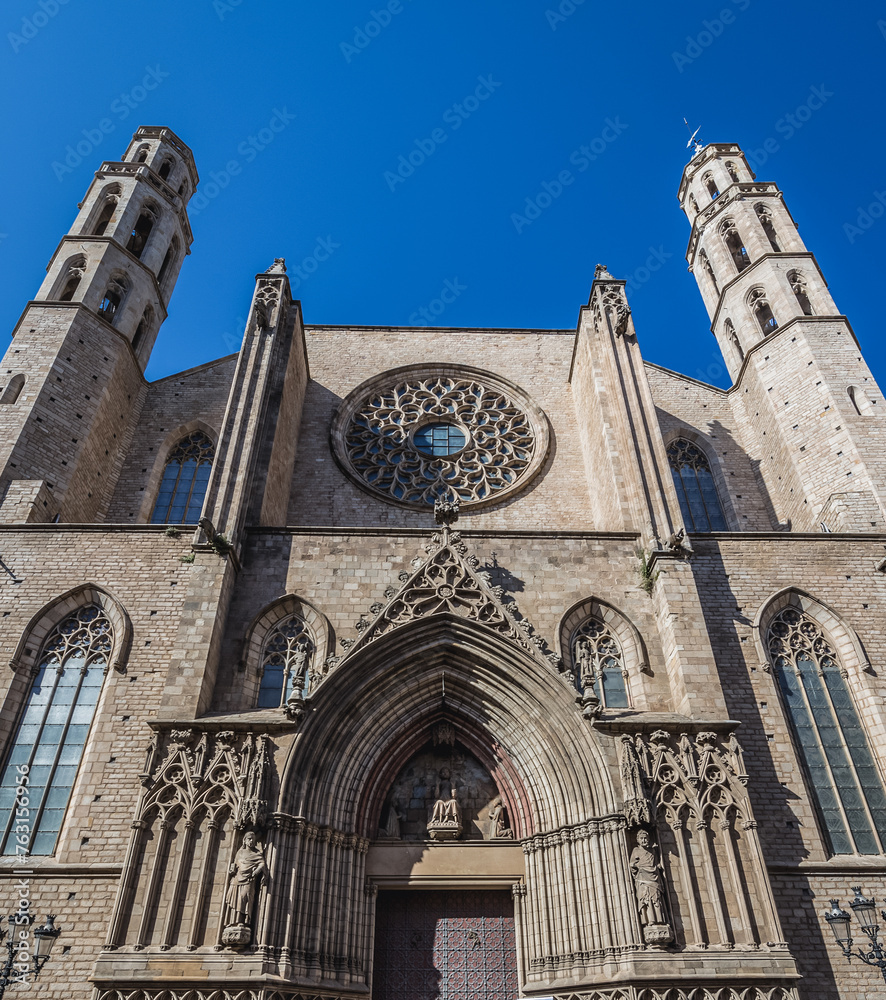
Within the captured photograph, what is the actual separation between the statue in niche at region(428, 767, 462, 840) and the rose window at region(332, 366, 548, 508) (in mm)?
7014

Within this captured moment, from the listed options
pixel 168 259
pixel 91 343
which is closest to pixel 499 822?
pixel 91 343

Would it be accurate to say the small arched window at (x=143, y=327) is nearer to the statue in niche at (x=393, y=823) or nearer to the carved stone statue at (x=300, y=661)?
the carved stone statue at (x=300, y=661)

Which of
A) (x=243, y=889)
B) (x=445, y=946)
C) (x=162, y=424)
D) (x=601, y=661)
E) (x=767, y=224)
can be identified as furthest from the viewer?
(x=767, y=224)

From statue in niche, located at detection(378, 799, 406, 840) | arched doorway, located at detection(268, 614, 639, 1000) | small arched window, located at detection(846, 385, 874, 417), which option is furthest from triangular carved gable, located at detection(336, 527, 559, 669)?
small arched window, located at detection(846, 385, 874, 417)

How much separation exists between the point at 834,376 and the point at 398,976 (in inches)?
592

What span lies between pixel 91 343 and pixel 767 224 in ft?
60.9

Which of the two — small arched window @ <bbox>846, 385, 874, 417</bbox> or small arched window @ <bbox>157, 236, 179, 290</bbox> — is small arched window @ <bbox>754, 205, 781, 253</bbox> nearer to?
small arched window @ <bbox>846, 385, 874, 417</bbox>

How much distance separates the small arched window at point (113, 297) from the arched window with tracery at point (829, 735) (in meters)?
16.8

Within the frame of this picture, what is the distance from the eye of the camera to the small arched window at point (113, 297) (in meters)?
19.6

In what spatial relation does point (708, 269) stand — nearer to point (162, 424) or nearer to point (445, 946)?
point (162, 424)

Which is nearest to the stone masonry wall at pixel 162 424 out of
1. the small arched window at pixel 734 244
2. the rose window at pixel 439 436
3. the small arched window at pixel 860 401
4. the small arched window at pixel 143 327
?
the small arched window at pixel 143 327

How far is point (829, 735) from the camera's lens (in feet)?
39.7

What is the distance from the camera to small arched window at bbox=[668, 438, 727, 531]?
60.3ft

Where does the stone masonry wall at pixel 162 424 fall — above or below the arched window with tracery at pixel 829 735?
above
